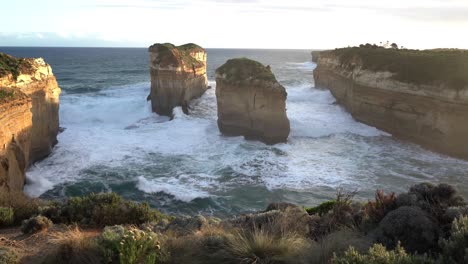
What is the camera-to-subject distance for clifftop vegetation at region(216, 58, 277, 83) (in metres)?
27.8

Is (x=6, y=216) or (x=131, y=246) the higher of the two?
(x=131, y=246)

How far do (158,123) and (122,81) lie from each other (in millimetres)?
29798

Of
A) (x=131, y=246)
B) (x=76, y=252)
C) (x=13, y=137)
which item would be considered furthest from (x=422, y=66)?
(x=76, y=252)

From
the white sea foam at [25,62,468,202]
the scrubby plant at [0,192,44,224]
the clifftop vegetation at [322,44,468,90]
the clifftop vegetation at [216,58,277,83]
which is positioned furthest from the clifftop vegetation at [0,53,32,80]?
the clifftop vegetation at [322,44,468,90]

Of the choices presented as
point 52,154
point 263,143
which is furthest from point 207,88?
point 52,154

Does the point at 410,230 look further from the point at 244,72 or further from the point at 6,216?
the point at 244,72

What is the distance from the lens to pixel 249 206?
57.1ft

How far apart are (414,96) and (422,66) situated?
2632mm

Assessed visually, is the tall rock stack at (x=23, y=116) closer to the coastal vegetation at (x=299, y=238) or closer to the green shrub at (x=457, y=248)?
the coastal vegetation at (x=299, y=238)

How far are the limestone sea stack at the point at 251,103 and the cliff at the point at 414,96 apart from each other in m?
7.54

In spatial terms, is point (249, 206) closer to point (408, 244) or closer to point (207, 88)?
point (408, 244)

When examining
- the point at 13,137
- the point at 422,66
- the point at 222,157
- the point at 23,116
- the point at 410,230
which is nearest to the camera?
the point at 410,230

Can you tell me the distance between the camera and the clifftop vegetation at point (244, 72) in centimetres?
2777

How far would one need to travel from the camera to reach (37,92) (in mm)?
23062
